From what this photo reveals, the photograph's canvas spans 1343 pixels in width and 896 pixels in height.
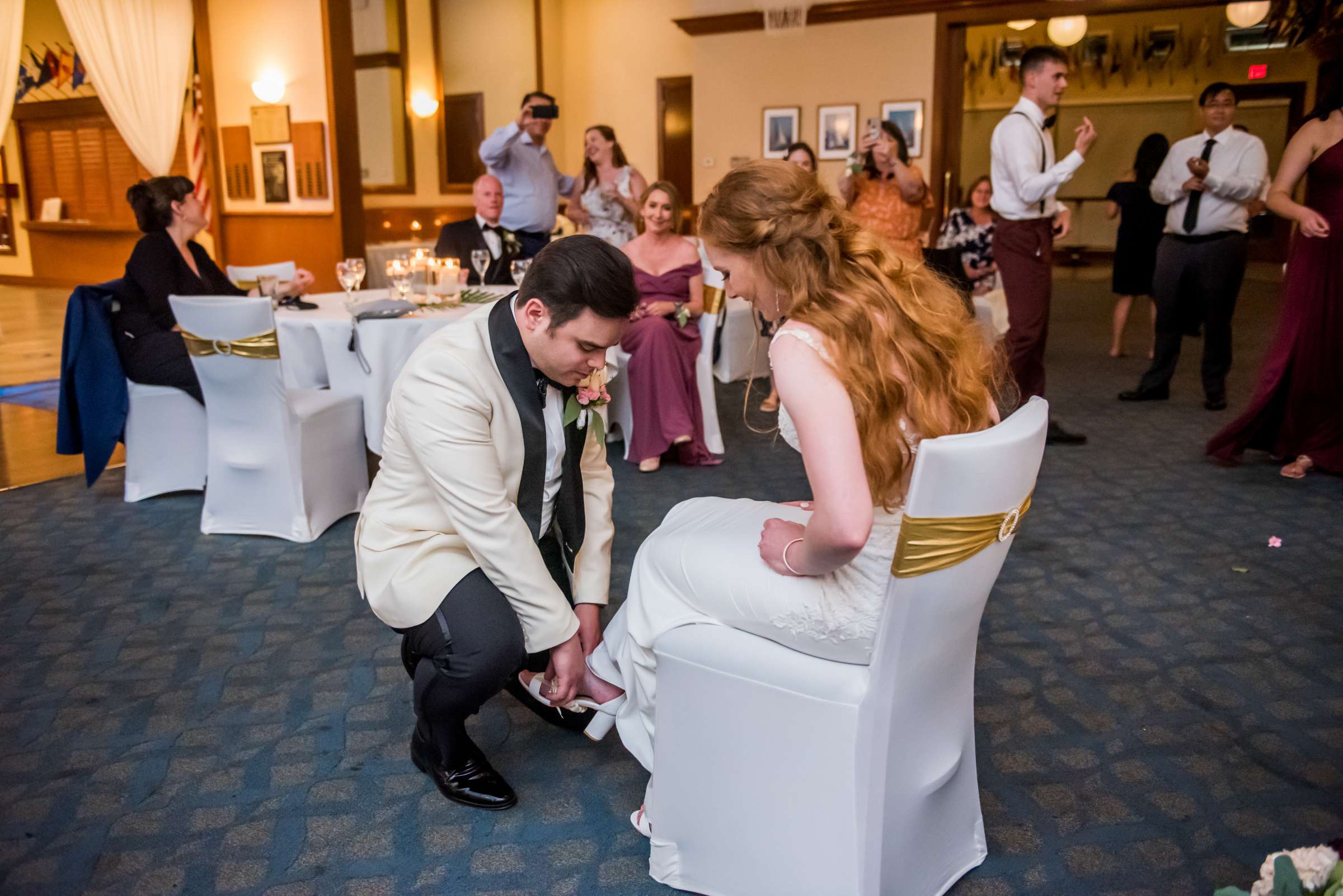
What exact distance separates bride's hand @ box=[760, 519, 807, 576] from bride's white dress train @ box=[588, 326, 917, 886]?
0.01 metres

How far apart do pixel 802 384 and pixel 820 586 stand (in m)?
0.34

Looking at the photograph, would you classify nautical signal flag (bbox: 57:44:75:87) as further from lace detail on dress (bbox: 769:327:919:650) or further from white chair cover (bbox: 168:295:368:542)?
lace detail on dress (bbox: 769:327:919:650)

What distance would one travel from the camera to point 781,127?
31.2ft

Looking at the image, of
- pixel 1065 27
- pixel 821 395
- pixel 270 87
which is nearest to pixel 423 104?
pixel 270 87

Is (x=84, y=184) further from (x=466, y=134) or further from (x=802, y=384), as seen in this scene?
(x=802, y=384)

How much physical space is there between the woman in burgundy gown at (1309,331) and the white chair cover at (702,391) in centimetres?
226

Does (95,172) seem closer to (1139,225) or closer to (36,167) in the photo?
(36,167)

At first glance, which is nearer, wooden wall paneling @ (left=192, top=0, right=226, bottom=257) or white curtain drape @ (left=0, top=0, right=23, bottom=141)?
white curtain drape @ (left=0, top=0, right=23, bottom=141)

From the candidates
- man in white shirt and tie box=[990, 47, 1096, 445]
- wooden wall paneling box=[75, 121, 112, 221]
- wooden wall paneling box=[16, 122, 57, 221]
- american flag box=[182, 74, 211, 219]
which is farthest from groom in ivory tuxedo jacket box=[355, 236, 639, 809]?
wooden wall paneling box=[16, 122, 57, 221]

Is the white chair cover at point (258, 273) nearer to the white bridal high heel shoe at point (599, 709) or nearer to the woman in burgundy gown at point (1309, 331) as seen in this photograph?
the white bridal high heel shoe at point (599, 709)

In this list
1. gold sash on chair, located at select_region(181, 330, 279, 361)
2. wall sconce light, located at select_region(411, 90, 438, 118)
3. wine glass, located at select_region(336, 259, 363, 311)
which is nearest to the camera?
gold sash on chair, located at select_region(181, 330, 279, 361)

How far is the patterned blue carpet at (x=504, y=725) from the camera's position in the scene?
1.87 metres

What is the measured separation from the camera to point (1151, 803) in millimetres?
2039

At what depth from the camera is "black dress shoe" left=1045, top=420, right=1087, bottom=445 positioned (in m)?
4.91
